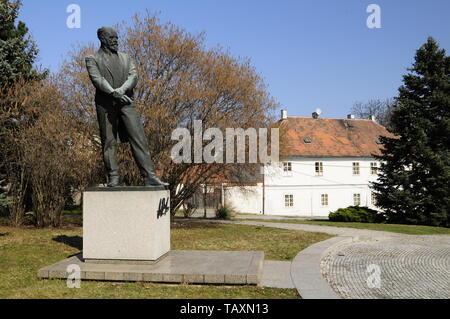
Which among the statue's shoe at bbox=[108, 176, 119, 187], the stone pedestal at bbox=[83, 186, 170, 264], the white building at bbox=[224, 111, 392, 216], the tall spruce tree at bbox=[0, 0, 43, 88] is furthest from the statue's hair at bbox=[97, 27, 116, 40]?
the white building at bbox=[224, 111, 392, 216]

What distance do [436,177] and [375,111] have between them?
35042 mm

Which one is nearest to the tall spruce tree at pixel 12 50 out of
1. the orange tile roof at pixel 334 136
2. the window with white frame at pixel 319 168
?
the orange tile roof at pixel 334 136

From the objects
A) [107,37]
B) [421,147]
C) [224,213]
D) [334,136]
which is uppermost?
[334,136]

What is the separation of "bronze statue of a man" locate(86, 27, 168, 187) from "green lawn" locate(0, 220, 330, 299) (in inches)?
81.9

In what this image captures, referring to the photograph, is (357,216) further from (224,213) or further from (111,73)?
(111,73)

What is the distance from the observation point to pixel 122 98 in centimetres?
686

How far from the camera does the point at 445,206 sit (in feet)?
66.1

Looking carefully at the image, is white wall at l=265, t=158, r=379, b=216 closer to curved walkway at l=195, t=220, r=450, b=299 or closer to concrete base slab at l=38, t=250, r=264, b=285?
curved walkway at l=195, t=220, r=450, b=299

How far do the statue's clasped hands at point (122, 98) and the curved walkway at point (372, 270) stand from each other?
4171mm

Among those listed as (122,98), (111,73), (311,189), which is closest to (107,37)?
(111,73)

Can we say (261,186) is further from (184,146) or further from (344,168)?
(184,146)

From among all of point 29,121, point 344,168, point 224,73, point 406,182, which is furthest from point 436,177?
point 29,121

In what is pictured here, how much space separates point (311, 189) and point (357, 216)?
14.7m

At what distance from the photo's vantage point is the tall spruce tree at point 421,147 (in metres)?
20.5
